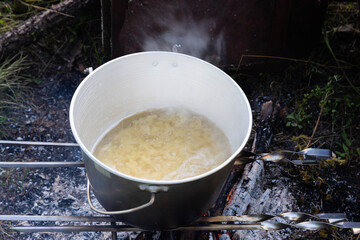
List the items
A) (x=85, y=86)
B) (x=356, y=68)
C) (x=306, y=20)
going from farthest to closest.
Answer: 1. (x=356, y=68)
2. (x=306, y=20)
3. (x=85, y=86)

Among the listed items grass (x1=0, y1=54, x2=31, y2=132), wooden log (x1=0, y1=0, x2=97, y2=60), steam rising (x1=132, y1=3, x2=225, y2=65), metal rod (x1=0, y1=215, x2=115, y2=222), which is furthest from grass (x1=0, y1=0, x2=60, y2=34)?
metal rod (x1=0, y1=215, x2=115, y2=222)

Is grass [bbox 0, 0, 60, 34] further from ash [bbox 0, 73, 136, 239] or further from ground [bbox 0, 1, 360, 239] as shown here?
ash [bbox 0, 73, 136, 239]

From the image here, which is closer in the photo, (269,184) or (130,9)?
(269,184)

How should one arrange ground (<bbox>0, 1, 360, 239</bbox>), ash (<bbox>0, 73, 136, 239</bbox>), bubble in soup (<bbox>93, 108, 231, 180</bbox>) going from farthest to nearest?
ground (<bbox>0, 1, 360, 239</bbox>)
ash (<bbox>0, 73, 136, 239</bbox>)
bubble in soup (<bbox>93, 108, 231, 180</bbox>)

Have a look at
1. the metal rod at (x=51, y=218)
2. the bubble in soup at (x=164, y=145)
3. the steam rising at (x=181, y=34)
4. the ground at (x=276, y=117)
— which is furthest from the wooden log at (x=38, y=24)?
the metal rod at (x=51, y=218)

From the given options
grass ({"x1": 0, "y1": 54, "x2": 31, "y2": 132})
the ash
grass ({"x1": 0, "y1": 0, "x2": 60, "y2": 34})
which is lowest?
the ash

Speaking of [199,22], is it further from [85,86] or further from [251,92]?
[85,86]

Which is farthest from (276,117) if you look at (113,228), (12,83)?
(12,83)

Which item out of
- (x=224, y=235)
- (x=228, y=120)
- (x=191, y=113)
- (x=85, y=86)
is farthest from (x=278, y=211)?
(x=85, y=86)
